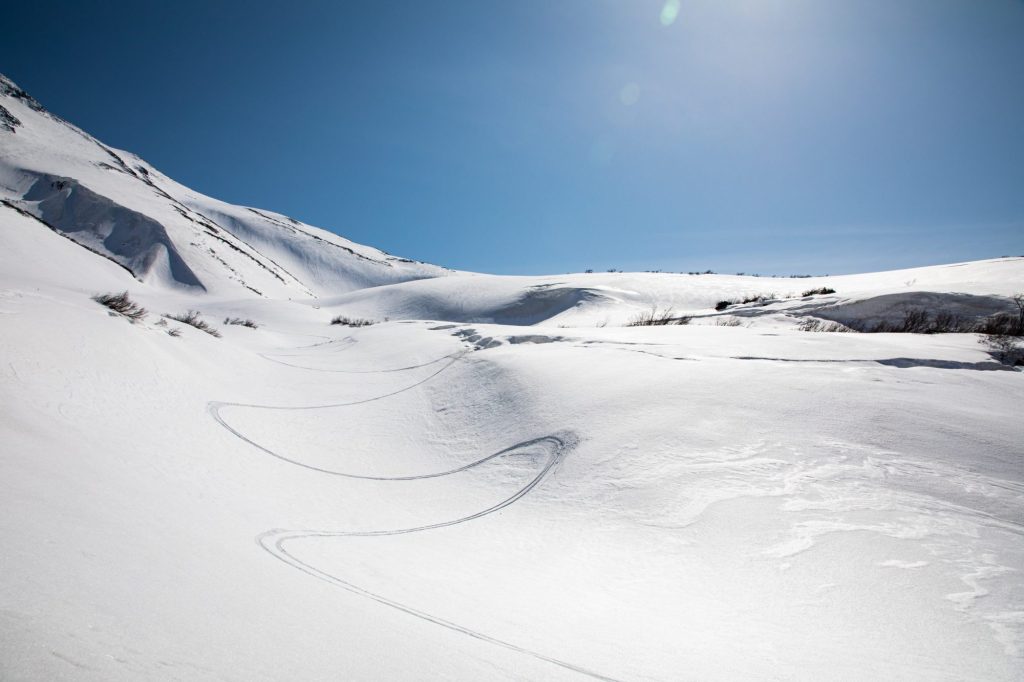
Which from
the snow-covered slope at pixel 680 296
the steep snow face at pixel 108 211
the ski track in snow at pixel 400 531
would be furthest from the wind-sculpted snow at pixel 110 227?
the ski track in snow at pixel 400 531

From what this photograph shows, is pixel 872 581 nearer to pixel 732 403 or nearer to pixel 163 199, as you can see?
pixel 732 403

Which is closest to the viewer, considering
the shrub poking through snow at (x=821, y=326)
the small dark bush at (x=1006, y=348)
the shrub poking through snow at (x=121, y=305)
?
the small dark bush at (x=1006, y=348)

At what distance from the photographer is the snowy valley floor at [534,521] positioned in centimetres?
84

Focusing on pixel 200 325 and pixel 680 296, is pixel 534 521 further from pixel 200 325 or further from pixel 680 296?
pixel 680 296

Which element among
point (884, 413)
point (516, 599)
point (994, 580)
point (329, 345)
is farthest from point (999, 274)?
point (329, 345)

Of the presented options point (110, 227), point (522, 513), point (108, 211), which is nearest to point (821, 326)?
point (522, 513)

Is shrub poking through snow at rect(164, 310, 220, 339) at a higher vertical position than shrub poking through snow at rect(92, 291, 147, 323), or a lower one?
lower

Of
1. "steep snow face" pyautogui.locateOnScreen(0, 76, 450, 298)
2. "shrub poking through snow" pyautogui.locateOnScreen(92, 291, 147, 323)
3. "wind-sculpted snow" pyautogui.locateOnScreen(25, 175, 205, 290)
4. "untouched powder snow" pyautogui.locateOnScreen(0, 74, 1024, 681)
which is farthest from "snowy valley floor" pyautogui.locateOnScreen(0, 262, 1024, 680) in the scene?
"steep snow face" pyautogui.locateOnScreen(0, 76, 450, 298)

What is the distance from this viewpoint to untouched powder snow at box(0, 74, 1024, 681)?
2.78ft

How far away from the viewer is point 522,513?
67.9 inches

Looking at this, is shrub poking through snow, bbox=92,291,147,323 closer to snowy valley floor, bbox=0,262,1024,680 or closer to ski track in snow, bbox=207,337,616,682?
snowy valley floor, bbox=0,262,1024,680

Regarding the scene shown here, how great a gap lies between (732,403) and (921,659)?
1.17 metres

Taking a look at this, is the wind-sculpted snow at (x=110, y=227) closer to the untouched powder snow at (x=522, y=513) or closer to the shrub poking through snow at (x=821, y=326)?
the untouched powder snow at (x=522, y=513)

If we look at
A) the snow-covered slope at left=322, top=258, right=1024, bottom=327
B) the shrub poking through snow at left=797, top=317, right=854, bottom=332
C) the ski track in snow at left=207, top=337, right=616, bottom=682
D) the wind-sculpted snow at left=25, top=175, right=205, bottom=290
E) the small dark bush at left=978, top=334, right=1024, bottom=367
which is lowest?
the ski track in snow at left=207, top=337, right=616, bottom=682
